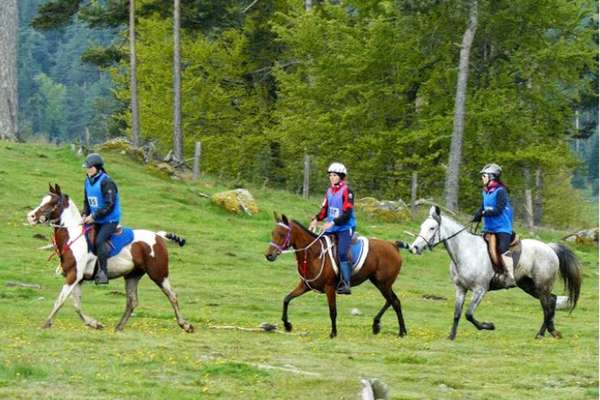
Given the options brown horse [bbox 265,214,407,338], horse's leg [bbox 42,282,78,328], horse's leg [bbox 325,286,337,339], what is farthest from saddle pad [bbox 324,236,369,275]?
horse's leg [bbox 42,282,78,328]

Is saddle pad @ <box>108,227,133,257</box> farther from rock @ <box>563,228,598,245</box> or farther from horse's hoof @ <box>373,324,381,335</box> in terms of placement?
rock @ <box>563,228,598,245</box>

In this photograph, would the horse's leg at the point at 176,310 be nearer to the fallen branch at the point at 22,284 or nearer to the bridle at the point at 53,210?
the bridle at the point at 53,210

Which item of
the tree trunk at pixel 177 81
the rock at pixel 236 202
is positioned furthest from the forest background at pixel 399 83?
the rock at pixel 236 202

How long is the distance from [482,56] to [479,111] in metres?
3.86

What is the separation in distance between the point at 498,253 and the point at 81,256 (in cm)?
759

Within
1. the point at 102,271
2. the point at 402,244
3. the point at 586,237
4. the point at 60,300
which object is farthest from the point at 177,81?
the point at 60,300

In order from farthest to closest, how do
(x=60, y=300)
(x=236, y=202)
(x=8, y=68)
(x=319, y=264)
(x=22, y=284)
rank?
(x=8, y=68), (x=236, y=202), (x=22, y=284), (x=319, y=264), (x=60, y=300)

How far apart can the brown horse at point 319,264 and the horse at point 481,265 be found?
92cm

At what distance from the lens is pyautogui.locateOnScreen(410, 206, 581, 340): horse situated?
21.3m

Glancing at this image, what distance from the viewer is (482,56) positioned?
5109 cm

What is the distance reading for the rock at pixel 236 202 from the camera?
130 ft

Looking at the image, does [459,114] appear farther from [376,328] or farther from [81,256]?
[81,256]

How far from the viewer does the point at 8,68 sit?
4909 centimetres

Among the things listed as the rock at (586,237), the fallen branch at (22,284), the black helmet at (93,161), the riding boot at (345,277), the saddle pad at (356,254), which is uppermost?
the black helmet at (93,161)
